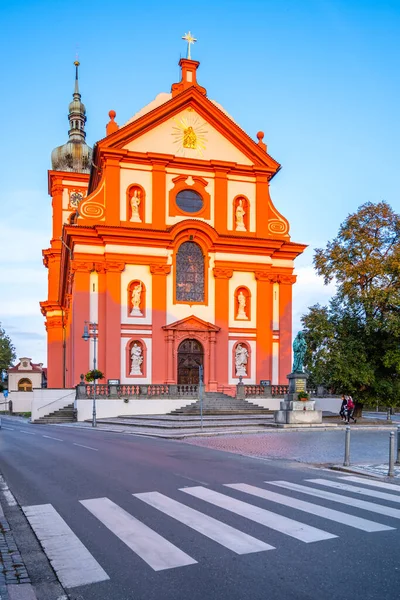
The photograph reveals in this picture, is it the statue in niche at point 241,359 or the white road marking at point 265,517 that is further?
the statue in niche at point 241,359

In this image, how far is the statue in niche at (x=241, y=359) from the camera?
39.7m

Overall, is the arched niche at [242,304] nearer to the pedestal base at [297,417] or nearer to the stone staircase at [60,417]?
the stone staircase at [60,417]

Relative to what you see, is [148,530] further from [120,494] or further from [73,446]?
[73,446]

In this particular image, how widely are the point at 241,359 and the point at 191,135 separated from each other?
582 inches

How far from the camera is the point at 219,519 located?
789 centimetres

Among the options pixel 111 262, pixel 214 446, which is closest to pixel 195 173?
pixel 111 262

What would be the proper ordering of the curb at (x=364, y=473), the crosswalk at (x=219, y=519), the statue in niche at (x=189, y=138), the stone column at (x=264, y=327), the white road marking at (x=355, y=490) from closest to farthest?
the crosswalk at (x=219, y=519)
the white road marking at (x=355, y=490)
the curb at (x=364, y=473)
the stone column at (x=264, y=327)
the statue in niche at (x=189, y=138)

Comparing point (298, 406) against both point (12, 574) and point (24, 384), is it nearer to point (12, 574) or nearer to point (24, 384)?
point (12, 574)

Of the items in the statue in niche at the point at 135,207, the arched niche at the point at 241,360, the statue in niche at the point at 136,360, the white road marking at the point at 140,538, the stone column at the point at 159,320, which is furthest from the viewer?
the arched niche at the point at 241,360

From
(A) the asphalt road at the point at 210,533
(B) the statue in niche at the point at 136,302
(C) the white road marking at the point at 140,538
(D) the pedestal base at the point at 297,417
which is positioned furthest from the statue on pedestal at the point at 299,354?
(C) the white road marking at the point at 140,538

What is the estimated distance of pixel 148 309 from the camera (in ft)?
126

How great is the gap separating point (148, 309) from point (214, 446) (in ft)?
67.7

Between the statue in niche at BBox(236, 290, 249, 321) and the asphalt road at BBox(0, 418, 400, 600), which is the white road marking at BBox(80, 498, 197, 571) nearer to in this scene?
the asphalt road at BBox(0, 418, 400, 600)

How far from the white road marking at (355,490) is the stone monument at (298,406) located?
14.7 m
